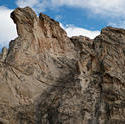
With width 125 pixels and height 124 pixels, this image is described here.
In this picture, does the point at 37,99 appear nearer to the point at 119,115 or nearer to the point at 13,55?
the point at 13,55

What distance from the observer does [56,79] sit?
2173 cm

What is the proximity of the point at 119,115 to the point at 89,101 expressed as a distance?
2.14 m

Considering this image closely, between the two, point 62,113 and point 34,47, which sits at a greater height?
point 34,47

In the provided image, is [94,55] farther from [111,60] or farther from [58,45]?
[58,45]

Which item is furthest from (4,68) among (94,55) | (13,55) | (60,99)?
(94,55)

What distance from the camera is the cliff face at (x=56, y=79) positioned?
56.4 ft

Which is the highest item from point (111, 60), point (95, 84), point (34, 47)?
point (34, 47)

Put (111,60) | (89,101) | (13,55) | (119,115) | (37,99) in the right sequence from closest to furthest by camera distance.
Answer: (119,115) → (89,101) → (111,60) → (37,99) → (13,55)

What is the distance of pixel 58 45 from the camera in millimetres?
24797

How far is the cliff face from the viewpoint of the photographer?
1719 centimetres

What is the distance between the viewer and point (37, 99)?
20203mm

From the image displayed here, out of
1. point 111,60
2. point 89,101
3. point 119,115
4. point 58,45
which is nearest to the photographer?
point 119,115

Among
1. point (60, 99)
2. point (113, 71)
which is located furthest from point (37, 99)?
point (113, 71)

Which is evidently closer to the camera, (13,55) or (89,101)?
(89,101)
